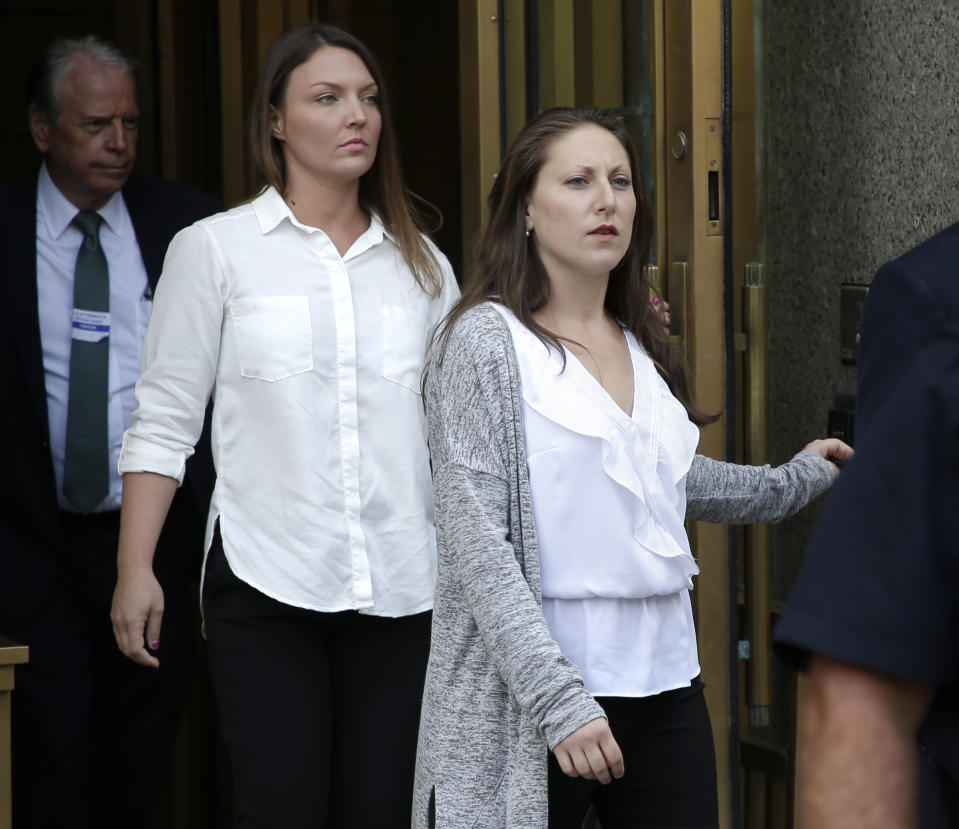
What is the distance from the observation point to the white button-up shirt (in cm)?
246

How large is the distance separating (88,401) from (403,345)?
95 centimetres

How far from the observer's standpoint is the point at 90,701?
10.5 feet

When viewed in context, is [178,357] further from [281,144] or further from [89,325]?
[89,325]

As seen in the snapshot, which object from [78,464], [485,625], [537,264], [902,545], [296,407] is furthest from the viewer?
[78,464]

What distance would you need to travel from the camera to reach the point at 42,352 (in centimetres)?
316

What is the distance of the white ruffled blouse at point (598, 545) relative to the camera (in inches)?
78.4

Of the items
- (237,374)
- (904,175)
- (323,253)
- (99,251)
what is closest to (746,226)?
(904,175)

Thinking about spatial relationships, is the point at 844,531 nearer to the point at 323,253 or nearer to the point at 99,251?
the point at 323,253

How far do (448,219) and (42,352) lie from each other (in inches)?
A: 82.9

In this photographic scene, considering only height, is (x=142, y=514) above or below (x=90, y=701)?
above

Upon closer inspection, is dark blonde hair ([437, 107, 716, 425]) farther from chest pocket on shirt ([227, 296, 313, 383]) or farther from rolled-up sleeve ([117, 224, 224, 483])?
rolled-up sleeve ([117, 224, 224, 483])

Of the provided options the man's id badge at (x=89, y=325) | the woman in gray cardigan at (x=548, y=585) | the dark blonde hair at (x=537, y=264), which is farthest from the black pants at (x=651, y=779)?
the man's id badge at (x=89, y=325)

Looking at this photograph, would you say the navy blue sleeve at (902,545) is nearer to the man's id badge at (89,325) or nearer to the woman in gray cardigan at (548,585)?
the woman in gray cardigan at (548,585)

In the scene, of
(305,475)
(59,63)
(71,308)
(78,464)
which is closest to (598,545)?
(305,475)
